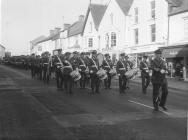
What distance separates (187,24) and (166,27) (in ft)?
10.0

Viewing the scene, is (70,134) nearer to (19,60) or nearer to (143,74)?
(143,74)

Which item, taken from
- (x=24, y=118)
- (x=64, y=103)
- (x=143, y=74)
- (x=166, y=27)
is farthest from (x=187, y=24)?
(x=24, y=118)

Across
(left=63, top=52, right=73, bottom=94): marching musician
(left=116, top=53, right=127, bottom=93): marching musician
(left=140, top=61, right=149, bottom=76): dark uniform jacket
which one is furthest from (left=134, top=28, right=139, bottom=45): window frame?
(left=63, top=52, right=73, bottom=94): marching musician

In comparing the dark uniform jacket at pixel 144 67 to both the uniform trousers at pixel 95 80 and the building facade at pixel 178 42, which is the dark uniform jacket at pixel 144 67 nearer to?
the uniform trousers at pixel 95 80

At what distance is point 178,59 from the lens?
2952 cm

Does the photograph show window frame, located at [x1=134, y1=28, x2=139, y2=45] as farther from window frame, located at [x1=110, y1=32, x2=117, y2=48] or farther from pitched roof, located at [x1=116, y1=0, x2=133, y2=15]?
window frame, located at [x1=110, y1=32, x2=117, y2=48]

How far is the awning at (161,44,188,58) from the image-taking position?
27922 millimetres

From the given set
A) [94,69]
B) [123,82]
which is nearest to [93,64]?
[94,69]

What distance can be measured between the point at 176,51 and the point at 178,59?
39.9 inches

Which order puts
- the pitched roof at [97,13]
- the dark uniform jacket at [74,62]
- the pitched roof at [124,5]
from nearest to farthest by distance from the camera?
the dark uniform jacket at [74,62]
the pitched roof at [124,5]
the pitched roof at [97,13]

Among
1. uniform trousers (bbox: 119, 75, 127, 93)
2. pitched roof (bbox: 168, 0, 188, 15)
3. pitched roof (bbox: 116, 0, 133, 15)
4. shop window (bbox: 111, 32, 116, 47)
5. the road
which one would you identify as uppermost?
pitched roof (bbox: 116, 0, 133, 15)

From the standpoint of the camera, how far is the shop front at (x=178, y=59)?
2765 cm

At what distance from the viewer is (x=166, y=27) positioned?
32531mm

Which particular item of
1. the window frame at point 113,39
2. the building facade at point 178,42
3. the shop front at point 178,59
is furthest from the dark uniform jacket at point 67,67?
the window frame at point 113,39
